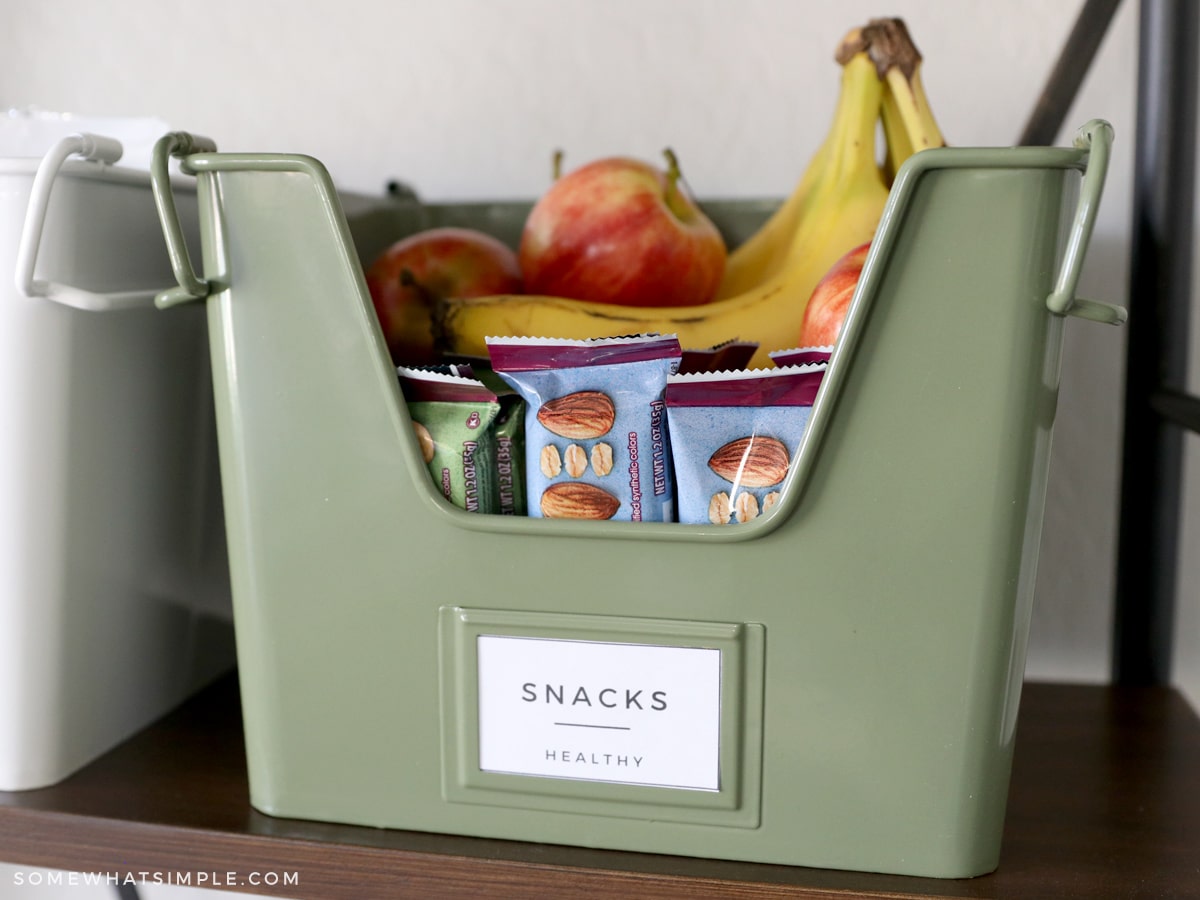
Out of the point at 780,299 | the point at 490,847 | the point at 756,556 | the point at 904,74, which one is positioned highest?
the point at 904,74

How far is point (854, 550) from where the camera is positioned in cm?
49

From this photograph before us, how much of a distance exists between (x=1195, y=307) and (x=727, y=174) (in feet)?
1.20

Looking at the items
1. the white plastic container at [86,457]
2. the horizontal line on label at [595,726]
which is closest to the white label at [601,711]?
the horizontal line on label at [595,726]

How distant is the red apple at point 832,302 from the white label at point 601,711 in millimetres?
162

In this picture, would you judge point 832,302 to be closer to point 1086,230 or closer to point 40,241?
point 1086,230

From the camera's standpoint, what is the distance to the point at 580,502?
20.5 inches

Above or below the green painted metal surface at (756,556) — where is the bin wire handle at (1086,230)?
above

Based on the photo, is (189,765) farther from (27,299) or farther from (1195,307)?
(1195,307)

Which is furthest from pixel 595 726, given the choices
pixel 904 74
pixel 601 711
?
pixel 904 74

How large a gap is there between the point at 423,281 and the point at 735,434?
0.89ft

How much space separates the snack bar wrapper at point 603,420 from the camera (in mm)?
516

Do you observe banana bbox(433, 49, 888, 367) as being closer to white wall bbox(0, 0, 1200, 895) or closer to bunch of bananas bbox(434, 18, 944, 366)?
bunch of bananas bbox(434, 18, 944, 366)

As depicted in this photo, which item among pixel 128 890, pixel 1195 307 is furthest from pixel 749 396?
pixel 128 890

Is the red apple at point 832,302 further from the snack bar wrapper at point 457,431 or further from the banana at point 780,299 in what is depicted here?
the snack bar wrapper at point 457,431
